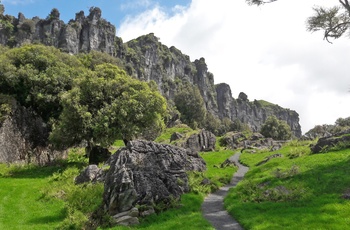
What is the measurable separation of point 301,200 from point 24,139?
38.6 m

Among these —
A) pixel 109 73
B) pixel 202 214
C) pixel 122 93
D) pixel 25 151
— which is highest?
pixel 109 73

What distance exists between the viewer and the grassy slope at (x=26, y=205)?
68.4 feet

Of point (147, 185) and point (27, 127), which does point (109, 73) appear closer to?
point (27, 127)

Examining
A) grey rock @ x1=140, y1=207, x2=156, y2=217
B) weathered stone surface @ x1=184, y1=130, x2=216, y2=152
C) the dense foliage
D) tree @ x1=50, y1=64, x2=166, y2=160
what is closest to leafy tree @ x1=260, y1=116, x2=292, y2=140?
weathered stone surface @ x1=184, y1=130, x2=216, y2=152

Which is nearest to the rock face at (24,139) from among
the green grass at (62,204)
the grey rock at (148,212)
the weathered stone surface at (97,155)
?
the green grass at (62,204)

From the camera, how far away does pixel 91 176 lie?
30.4 meters

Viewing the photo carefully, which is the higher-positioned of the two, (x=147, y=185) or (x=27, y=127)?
(x=27, y=127)

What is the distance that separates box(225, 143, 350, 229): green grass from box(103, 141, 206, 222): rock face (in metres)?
4.90

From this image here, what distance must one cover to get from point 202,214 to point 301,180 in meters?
9.00

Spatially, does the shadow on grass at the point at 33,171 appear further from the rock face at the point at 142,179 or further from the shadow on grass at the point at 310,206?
the shadow on grass at the point at 310,206

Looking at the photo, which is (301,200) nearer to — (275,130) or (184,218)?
(184,218)

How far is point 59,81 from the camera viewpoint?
49.6 meters

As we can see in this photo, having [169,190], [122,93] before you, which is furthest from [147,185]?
[122,93]

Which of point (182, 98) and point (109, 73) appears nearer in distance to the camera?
point (109, 73)
